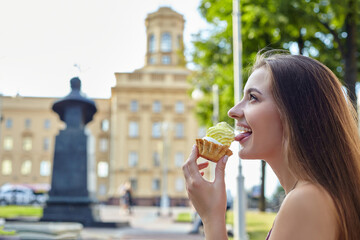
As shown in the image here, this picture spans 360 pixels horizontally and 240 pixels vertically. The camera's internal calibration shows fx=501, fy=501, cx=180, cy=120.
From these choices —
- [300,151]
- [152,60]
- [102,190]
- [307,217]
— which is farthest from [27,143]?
[307,217]

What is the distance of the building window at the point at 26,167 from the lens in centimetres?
6825

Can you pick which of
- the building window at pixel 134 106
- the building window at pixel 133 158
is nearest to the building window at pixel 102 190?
the building window at pixel 133 158

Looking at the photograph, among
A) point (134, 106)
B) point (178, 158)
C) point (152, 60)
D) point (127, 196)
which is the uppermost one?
point (152, 60)

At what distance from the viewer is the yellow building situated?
62.0 metres

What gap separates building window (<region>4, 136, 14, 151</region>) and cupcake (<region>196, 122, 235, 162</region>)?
2786 inches

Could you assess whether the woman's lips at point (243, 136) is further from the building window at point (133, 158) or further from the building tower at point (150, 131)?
the building window at point (133, 158)

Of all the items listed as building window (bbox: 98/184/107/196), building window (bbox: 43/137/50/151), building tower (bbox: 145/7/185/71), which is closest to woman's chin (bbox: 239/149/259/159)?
building window (bbox: 98/184/107/196)

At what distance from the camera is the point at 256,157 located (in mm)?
1738

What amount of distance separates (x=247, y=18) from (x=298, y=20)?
64.1 inches

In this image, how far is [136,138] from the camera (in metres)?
63.2

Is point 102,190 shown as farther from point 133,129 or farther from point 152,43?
point 152,43

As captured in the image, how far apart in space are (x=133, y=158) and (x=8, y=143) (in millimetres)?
18884

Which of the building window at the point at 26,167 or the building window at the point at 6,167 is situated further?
the building window at the point at 26,167

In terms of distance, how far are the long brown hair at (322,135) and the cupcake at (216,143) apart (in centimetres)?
32
